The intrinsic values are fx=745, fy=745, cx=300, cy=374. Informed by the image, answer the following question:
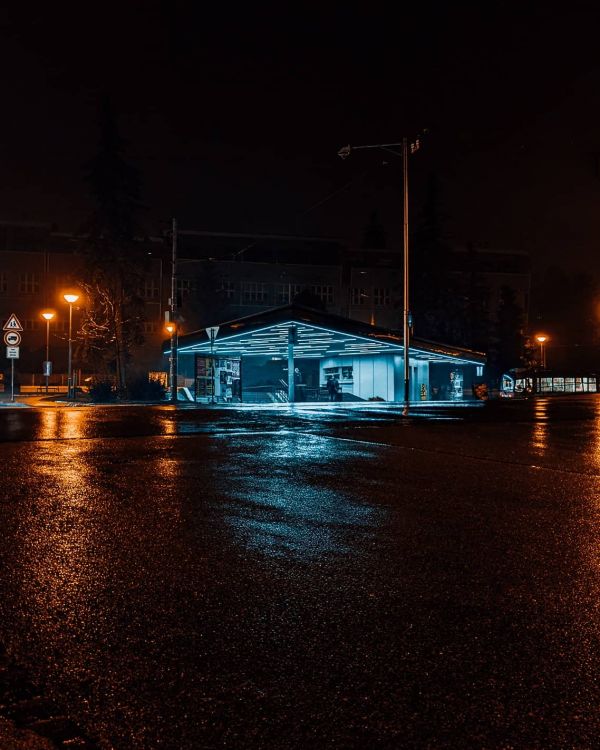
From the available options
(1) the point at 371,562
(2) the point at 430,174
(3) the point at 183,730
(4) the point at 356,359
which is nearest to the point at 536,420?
(1) the point at 371,562

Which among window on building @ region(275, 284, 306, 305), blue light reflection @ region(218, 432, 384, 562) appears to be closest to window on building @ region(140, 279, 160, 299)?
window on building @ region(275, 284, 306, 305)

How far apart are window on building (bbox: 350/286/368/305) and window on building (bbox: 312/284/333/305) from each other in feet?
8.39

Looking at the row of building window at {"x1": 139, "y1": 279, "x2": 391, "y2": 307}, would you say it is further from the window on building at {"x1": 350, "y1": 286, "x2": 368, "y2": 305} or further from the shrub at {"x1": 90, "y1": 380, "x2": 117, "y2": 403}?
the shrub at {"x1": 90, "y1": 380, "x2": 117, "y2": 403}

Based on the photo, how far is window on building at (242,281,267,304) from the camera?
74.2 m

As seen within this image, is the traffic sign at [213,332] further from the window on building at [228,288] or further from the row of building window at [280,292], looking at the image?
the window on building at [228,288]

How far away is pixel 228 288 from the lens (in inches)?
2906

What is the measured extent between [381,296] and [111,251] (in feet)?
120

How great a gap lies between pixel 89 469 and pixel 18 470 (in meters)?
0.95

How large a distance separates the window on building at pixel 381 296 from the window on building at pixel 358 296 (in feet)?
3.60

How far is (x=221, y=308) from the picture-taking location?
239 feet

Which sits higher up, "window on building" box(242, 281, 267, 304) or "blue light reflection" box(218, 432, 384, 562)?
"window on building" box(242, 281, 267, 304)

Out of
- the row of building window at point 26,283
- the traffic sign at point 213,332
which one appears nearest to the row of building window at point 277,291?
the row of building window at point 26,283

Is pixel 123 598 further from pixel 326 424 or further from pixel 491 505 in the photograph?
pixel 326 424

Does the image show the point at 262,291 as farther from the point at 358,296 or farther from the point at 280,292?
the point at 358,296
